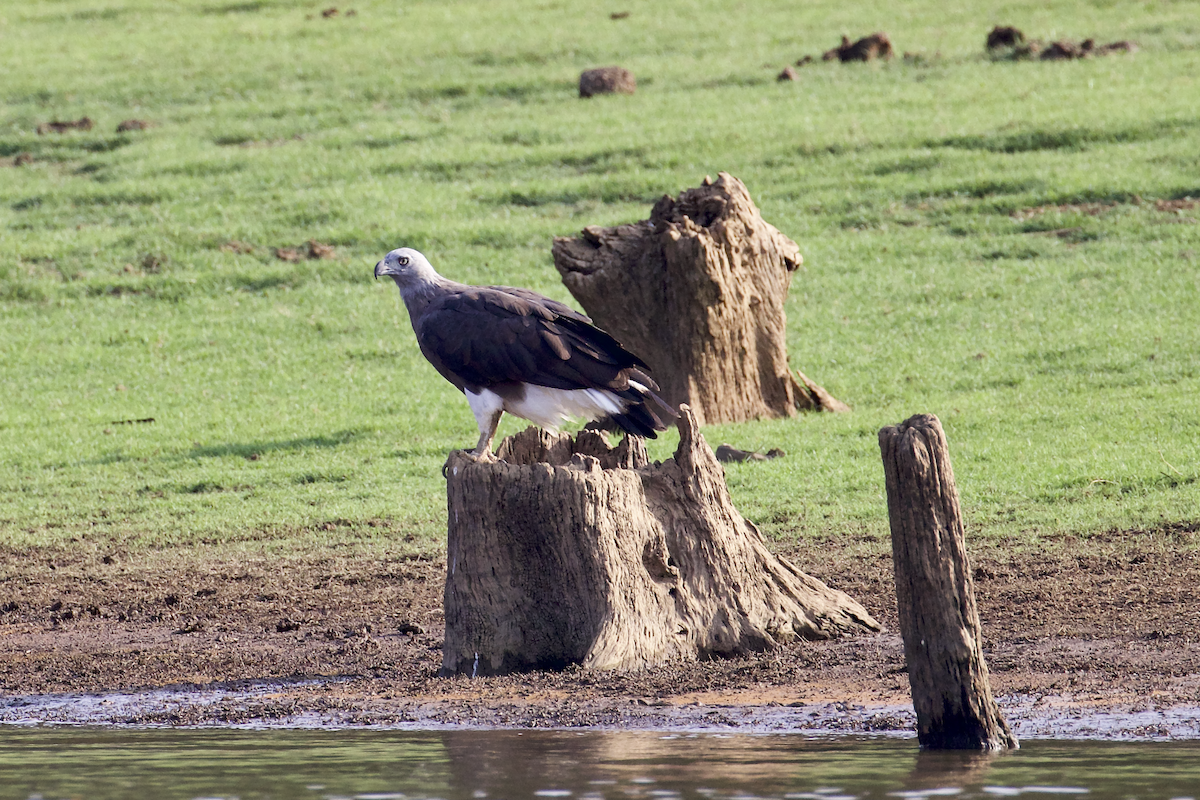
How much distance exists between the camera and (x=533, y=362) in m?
9.70

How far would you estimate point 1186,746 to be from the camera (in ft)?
22.3

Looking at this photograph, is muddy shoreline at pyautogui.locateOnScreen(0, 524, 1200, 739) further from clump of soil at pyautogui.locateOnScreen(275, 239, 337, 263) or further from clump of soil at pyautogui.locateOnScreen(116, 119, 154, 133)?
clump of soil at pyautogui.locateOnScreen(116, 119, 154, 133)

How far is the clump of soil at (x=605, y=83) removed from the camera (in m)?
29.4

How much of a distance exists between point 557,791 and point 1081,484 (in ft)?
22.0

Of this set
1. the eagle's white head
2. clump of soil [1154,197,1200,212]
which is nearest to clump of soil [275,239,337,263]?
clump of soil [1154,197,1200,212]

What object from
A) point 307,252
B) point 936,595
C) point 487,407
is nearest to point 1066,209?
point 307,252

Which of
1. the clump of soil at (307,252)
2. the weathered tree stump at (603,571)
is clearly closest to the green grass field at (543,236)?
the clump of soil at (307,252)

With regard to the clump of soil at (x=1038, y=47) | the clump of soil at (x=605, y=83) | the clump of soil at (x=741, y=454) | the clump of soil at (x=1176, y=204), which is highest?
the clump of soil at (x=1038, y=47)

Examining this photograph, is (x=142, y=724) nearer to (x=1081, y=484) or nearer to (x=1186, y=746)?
(x=1186, y=746)

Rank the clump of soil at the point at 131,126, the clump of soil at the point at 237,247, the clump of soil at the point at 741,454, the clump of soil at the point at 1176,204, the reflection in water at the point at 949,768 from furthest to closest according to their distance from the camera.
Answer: the clump of soil at the point at 131,126
the clump of soil at the point at 237,247
the clump of soil at the point at 1176,204
the clump of soil at the point at 741,454
the reflection in water at the point at 949,768

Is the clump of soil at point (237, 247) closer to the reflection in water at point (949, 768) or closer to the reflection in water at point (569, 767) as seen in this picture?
the reflection in water at point (569, 767)

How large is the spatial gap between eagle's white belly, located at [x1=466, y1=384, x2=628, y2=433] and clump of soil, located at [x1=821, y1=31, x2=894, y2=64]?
71.0 feet

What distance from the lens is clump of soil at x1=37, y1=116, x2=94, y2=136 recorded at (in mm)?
29078

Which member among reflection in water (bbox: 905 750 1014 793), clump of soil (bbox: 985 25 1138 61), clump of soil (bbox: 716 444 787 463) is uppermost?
clump of soil (bbox: 985 25 1138 61)
